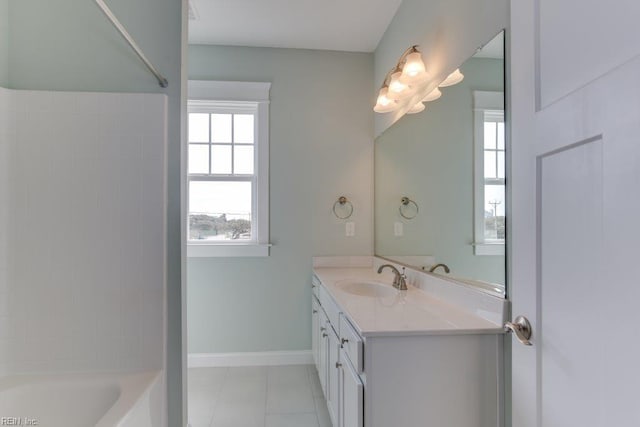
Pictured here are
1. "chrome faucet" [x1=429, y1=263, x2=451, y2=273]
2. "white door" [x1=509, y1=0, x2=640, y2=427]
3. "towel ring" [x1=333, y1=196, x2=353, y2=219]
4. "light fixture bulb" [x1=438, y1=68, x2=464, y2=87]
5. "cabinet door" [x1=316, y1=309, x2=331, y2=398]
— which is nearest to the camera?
"white door" [x1=509, y1=0, x2=640, y2=427]

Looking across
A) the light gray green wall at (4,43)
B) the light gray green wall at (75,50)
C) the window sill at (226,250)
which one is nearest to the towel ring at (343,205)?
the window sill at (226,250)

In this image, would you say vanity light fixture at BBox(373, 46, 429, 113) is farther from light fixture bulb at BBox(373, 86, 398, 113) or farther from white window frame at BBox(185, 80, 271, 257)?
white window frame at BBox(185, 80, 271, 257)

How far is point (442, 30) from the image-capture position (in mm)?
1759

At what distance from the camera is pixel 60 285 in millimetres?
1496

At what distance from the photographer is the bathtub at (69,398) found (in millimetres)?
1354

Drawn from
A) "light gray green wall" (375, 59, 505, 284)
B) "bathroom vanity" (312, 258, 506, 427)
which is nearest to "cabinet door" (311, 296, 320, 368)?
"light gray green wall" (375, 59, 505, 284)

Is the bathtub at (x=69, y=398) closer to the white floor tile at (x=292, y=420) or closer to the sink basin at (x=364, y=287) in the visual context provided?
the white floor tile at (x=292, y=420)

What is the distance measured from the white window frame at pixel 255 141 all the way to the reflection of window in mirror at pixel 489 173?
1775 mm

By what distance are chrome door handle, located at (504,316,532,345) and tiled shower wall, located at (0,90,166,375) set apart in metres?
1.41

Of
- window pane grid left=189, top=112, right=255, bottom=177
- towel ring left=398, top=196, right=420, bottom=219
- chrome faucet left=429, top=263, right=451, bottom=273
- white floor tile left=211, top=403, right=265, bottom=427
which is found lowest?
white floor tile left=211, top=403, right=265, bottom=427

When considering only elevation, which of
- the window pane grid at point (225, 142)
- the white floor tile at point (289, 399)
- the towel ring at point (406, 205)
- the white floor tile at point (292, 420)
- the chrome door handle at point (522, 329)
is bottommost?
the white floor tile at point (292, 420)

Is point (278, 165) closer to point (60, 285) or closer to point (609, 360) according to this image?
point (60, 285)

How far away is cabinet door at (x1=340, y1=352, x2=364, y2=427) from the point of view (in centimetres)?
124

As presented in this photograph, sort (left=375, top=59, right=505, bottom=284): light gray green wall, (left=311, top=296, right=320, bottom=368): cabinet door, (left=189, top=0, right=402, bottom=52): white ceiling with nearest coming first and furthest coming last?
(left=375, top=59, right=505, bottom=284): light gray green wall < (left=189, top=0, right=402, bottom=52): white ceiling < (left=311, top=296, right=320, bottom=368): cabinet door
